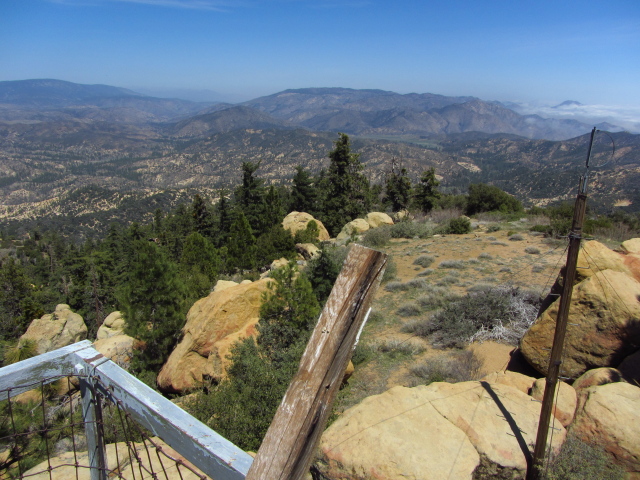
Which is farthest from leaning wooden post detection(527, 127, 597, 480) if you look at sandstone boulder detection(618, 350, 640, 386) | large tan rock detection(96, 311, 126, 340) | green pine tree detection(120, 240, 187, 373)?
large tan rock detection(96, 311, 126, 340)

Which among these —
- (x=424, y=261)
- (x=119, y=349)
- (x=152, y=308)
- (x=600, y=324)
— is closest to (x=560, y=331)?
(x=600, y=324)

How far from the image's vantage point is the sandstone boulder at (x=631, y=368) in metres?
5.90

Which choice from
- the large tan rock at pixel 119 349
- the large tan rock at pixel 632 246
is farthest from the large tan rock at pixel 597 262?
the large tan rock at pixel 119 349

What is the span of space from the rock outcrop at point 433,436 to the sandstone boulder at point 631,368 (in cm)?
184

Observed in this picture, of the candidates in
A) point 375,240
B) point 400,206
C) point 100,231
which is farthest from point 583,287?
point 100,231

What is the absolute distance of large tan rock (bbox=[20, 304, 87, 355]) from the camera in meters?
16.6

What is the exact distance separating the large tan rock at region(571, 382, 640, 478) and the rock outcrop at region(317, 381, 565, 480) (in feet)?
1.26

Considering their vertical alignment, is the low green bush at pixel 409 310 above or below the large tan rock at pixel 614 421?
below

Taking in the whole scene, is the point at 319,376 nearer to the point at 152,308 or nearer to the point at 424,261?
the point at 152,308

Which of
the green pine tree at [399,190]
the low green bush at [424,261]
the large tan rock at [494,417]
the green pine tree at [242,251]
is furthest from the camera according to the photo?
the green pine tree at [399,190]

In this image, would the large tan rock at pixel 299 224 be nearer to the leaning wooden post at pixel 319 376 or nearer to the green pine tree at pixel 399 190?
the green pine tree at pixel 399 190

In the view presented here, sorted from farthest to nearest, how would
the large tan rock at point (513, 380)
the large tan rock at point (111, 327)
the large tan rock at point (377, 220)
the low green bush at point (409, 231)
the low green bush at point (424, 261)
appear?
the large tan rock at point (377, 220)
the low green bush at point (409, 231)
the large tan rock at point (111, 327)
the low green bush at point (424, 261)
the large tan rock at point (513, 380)

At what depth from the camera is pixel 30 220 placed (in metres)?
132

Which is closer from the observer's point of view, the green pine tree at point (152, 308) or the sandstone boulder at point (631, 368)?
the sandstone boulder at point (631, 368)
